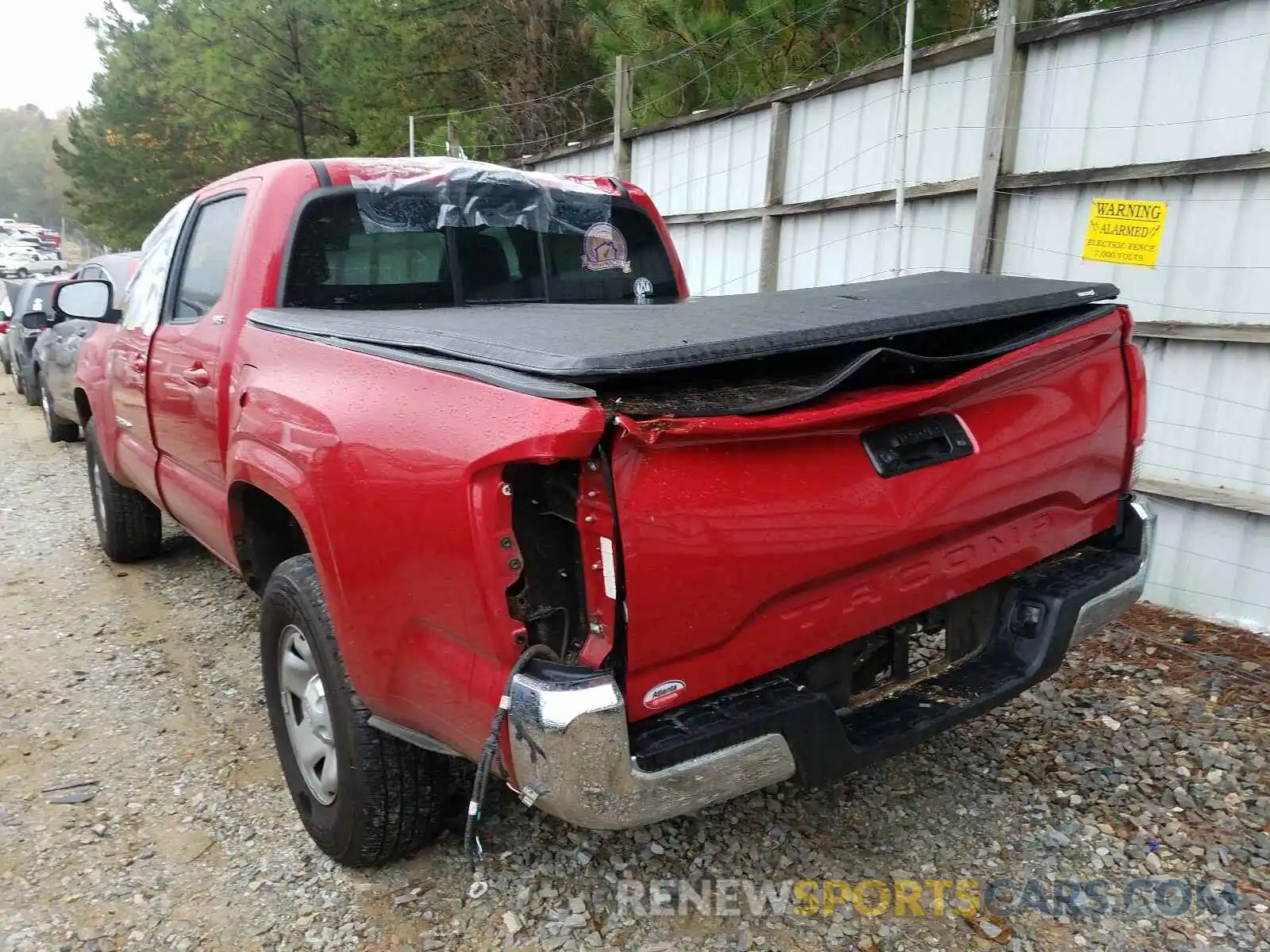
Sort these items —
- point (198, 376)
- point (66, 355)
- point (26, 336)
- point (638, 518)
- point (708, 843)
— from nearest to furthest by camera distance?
1. point (638, 518)
2. point (708, 843)
3. point (198, 376)
4. point (66, 355)
5. point (26, 336)

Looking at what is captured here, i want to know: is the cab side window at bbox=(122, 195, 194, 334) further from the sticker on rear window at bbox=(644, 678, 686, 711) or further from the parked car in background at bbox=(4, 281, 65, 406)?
the parked car in background at bbox=(4, 281, 65, 406)

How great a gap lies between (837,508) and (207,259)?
9.27ft

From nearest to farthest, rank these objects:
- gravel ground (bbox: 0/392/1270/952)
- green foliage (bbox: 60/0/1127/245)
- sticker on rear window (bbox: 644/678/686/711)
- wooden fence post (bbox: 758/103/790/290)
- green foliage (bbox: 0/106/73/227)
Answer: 1. sticker on rear window (bbox: 644/678/686/711)
2. gravel ground (bbox: 0/392/1270/952)
3. wooden fence post (bbox: 758/103/790/290)
4. green foliage (bbox: 60/0/1127/245)
5. green foliage (bbox: 0/106/73/227)

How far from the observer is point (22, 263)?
132ft

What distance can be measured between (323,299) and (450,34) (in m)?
11.4

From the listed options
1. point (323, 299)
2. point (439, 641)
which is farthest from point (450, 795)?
point (323, 299)

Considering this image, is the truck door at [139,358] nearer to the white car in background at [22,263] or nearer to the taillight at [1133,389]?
the taillight at [1133,389]

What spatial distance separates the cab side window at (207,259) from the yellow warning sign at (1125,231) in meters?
3.71

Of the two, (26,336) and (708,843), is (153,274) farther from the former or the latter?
(26,336)

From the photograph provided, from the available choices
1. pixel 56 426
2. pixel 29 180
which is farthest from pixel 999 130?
pixel 29 180

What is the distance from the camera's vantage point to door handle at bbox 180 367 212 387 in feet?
10.3

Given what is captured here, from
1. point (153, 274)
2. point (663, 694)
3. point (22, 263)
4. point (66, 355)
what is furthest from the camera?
point (22, 263)

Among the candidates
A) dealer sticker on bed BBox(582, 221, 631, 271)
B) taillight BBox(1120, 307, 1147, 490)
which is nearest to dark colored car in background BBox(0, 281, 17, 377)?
dealer sticker on bed BBox(582, 221, 631, 271)

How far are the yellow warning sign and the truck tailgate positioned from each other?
1863 mm
